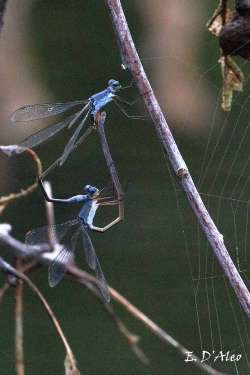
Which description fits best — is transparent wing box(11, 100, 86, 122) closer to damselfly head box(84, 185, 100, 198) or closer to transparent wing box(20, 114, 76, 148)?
transparent wing box(20, 114, 76, 148)

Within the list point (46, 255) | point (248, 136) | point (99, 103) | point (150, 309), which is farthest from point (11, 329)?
point (46, 255)

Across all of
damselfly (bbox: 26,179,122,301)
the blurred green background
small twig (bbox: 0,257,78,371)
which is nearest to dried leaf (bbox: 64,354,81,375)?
small twig (bbox: 0,257,78,371)

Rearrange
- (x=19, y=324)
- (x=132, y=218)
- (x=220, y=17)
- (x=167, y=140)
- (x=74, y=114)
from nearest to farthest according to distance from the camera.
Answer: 1. (x=19, y=324)
2. (x=167, y=140)
3. (x=220, y=17)
4. (x=74, y=114)
5. (x=132, y=218)

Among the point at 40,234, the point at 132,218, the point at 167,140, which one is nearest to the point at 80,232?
the point at 40,234

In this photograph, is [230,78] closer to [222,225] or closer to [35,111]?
[35,111]

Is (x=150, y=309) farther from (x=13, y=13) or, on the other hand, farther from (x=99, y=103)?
(x=99, y=103)
